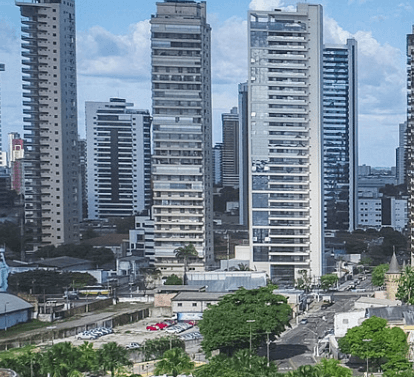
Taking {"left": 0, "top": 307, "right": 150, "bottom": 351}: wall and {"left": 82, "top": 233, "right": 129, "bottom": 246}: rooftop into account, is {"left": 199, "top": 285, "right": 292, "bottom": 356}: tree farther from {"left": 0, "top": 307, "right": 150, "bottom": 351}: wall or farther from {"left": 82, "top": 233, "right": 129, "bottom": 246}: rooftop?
{"left": 82, "top": 233, "right": 129, "bottom": 246}: rooftop

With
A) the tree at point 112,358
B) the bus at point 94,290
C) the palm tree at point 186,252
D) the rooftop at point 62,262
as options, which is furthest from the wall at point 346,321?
the rooftop at point 62,262

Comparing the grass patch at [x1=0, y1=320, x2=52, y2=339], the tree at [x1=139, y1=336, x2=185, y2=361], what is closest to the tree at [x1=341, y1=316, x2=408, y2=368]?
the tree at [x1=139, y1=336, x2=185, y2=361]

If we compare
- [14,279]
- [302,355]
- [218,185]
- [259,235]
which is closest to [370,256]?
[259,235]

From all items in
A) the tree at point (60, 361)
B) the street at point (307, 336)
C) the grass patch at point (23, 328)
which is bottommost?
the grass patch at point (23, 328)

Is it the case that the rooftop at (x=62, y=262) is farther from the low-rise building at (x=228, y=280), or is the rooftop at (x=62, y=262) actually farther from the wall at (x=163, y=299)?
the wall at (x=163, y=299)

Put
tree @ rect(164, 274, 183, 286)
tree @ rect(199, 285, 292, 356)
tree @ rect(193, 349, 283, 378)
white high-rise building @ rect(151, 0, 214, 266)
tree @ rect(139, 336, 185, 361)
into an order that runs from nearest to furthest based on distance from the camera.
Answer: tree @ rect(193, 349, 283, 378) < tree @ rect(199, 285, 292, 356) < tree @ rect(139, 336, 185, 361) < tree @ rect(164, 274, 183, 286) < white high-rise building @ rect(151, 0, 214, 266)

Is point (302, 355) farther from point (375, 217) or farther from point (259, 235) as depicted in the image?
point (375, 217)
